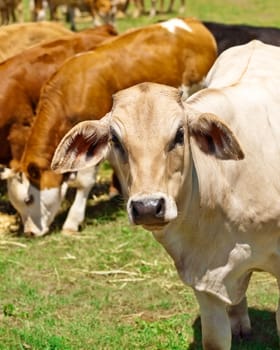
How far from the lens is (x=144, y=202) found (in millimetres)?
3432

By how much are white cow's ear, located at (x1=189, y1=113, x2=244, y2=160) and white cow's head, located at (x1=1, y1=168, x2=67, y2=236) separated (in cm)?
360

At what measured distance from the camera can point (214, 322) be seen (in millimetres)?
4414

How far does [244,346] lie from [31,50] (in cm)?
413

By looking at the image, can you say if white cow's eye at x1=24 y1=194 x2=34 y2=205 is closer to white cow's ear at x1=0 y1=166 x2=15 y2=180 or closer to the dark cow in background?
white cow's ear at x1=0 y1=166 x2=15 y2=180

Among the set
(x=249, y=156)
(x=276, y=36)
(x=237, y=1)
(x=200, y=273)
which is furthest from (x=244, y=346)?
(x=237, y=1)

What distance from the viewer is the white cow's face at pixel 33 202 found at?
732cm

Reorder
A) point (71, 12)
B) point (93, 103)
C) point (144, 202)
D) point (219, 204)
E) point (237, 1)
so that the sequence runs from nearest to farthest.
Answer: point (144, 202), point (219, 204), point (93, 103), point (71, 12), point (237, 1)

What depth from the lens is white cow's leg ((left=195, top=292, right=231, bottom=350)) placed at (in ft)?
14.2

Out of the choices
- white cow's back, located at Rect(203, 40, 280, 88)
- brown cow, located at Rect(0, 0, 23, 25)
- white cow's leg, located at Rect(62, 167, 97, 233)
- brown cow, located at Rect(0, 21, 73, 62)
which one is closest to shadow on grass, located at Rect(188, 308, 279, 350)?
white cow's back, located at Rect(203, 40, 280, 88)

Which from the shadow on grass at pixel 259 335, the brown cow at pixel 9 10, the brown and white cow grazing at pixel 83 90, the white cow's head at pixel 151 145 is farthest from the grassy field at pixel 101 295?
the brown cow at pixel 9 10

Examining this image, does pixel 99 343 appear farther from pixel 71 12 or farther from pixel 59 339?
pixel 71 12

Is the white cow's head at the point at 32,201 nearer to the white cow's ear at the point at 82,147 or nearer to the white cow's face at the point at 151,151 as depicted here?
the white cow's ear at the point at 82,147

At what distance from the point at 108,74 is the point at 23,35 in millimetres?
2312

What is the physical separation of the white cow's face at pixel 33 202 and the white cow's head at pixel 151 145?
3.42 m
